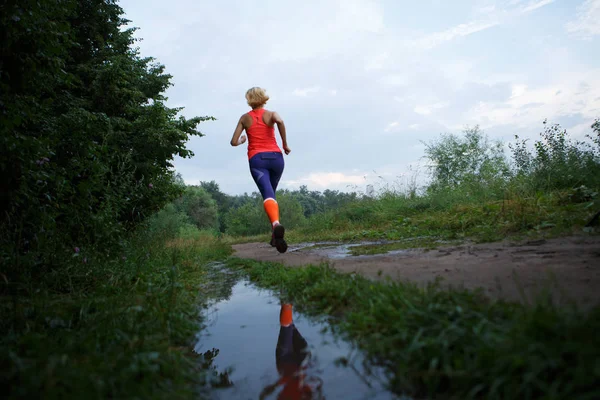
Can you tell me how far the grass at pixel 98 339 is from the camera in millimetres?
1172

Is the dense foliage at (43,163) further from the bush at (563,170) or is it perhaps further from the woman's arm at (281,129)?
the bush at (563,170)

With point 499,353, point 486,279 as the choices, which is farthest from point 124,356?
point 486,279

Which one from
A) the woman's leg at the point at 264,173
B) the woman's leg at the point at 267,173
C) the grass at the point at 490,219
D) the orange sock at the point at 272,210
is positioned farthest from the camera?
the woman's leg at the point at 264,173

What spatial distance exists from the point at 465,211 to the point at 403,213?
264cm

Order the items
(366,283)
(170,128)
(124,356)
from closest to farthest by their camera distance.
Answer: (124,356) → (366,283) → (170,128)

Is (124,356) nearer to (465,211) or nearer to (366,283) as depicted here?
(366,283)

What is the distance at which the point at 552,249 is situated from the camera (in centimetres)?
283

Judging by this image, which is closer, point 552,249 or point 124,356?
point 124,356

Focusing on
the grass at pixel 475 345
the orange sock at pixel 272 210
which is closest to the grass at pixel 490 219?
the orange sock at pixel 272 210

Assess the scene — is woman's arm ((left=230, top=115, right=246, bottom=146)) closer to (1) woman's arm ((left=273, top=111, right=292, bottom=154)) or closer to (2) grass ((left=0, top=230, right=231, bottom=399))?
(1) woman's arm ((left=273, top=111, right=292, bottom=154))

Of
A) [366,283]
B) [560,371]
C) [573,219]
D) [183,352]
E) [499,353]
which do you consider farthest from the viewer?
[573,219]

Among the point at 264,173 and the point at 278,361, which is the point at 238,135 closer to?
the point at 264,173

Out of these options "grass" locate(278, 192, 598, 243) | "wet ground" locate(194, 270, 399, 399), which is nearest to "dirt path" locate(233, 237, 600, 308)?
"grass" locate(278, 192, 598, 243)

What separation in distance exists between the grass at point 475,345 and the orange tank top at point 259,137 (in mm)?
3929
